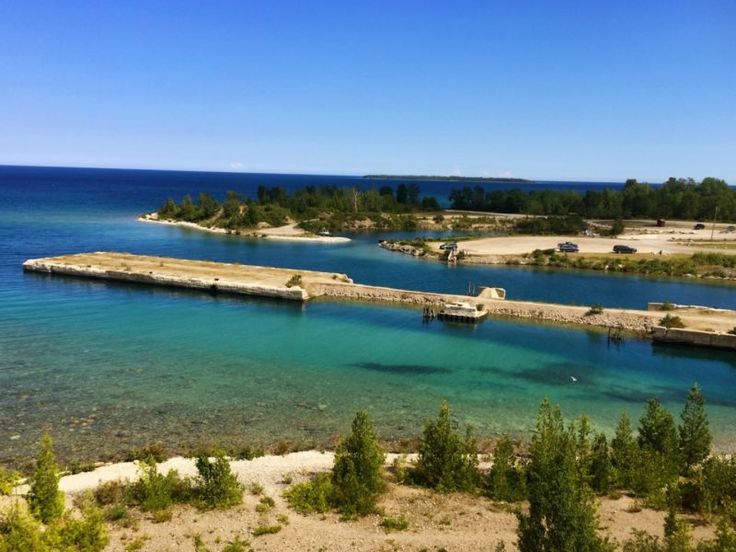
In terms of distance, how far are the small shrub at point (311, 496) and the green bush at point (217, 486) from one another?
1.66 meters

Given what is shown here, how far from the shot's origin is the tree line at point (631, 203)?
133 meters

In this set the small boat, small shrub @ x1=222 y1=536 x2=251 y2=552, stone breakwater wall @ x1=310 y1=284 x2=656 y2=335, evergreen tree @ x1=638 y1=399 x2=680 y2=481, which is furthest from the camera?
the small boat

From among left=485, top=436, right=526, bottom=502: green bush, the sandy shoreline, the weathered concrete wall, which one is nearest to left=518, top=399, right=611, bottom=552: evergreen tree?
left=485, top=436, right=526, bottom=502: green bush

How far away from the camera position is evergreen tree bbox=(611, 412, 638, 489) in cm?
1944

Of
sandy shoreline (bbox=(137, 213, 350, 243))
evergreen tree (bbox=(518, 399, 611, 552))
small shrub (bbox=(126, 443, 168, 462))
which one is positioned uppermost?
sandy shoreline (bbox=(137, 213, 350, 243))

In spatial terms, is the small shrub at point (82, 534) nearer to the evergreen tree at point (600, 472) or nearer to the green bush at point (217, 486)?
the green bush at point (217, 486)

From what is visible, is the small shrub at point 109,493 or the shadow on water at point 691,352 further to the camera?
the shadow on water at point 691,352

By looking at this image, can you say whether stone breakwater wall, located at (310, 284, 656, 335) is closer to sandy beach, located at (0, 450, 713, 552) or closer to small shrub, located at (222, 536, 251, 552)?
sandy beach, located at (0, 450, 713, 552)

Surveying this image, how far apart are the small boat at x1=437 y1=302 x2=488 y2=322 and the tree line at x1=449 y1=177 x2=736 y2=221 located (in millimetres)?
95255

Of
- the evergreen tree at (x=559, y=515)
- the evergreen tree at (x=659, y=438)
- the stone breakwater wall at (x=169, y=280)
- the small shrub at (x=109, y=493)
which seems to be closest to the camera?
the evergreen tree at (x=559, y=515)

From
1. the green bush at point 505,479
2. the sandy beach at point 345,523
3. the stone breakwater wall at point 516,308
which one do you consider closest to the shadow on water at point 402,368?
the green bush at point 505,479

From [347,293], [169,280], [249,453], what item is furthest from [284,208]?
[249,453]

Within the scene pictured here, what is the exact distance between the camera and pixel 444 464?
1919cm

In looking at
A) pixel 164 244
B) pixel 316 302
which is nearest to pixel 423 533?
pixel 316 302
